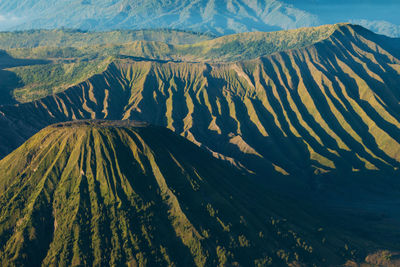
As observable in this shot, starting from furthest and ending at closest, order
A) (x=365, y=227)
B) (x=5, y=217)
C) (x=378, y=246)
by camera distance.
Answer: (x=365, y=227), (x=378, y=246), (x=5, y=217)

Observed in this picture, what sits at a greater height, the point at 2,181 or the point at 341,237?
the point at 2,181

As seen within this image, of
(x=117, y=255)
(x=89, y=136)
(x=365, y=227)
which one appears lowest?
(x=365, y=227)

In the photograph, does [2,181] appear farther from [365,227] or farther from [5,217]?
[365,227]

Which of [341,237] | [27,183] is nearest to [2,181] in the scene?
[27,183]

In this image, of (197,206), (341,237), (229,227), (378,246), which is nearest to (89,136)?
(197,206)

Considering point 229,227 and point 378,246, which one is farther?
point 378,246

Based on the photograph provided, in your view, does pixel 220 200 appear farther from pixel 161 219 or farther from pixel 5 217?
pixel 5 217

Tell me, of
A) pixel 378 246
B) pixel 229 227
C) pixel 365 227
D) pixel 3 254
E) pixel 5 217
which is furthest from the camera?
pixel 365 227
